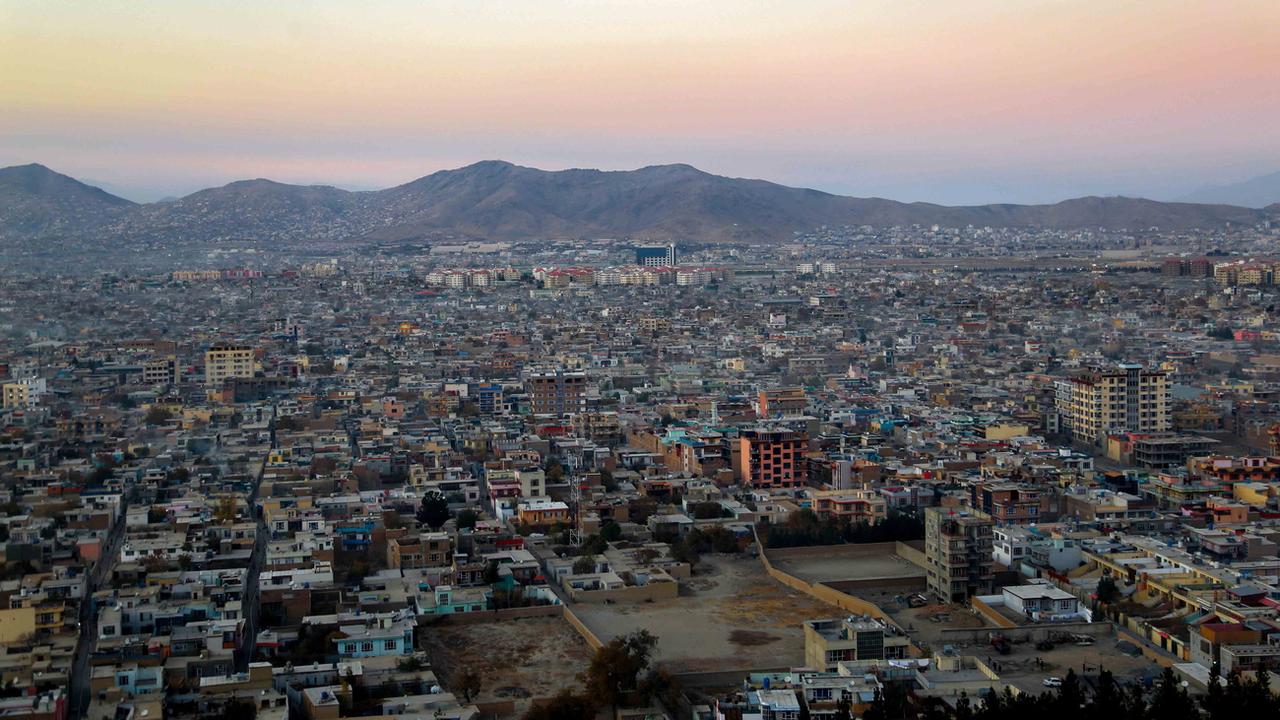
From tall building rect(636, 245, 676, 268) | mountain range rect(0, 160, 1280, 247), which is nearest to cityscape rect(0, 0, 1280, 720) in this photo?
tall building rect(636, 245, 676, 268)

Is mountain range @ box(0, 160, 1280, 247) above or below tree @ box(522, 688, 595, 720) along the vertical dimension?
above

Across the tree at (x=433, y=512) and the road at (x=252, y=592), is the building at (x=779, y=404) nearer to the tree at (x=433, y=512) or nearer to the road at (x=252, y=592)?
the tree at (x=433, y=512)

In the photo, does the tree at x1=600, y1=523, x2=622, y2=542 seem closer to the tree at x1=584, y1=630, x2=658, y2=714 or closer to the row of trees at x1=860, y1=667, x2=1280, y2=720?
the tree at x1=584, y1=630, x2=658, y2=714

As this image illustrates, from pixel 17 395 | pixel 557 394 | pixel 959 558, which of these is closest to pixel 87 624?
pixel 959 558

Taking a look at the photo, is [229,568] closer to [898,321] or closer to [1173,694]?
[1173,694]

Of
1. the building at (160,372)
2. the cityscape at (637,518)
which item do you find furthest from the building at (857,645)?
the building at (160,372)
